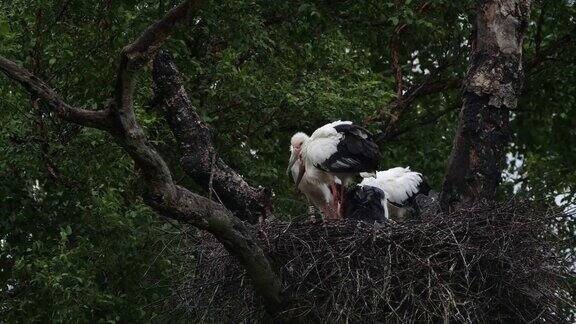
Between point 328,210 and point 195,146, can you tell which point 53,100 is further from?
point 328,210

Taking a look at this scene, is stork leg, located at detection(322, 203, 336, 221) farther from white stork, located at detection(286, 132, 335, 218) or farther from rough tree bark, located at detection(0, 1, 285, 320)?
rough tree bark, located at detection(0, 1, 285, 320)

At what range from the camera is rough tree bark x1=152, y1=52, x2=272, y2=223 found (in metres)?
9.19

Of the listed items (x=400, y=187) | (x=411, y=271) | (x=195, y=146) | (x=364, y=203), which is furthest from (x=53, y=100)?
(x=400, y=187)

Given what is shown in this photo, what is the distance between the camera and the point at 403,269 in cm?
823

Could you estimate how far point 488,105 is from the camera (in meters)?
9.40

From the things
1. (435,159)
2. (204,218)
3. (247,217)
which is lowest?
(435,159)

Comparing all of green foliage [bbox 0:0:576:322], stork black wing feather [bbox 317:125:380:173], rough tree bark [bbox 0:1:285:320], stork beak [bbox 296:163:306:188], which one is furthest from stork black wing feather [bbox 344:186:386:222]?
rough tree bark [bbox 0:1:285:320]

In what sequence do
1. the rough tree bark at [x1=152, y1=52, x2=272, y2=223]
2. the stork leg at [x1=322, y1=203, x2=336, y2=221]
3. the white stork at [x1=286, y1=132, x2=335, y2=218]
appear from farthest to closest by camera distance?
the white stork at [x1=286, y1=132, x2=335, y2=218] < the stork leg at [x1=322, y1=203, x2=336, y2=221] < the rough tree bark at [x1=152, y1=52, x2=272, y2=223]

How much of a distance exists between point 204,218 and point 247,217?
1.86m

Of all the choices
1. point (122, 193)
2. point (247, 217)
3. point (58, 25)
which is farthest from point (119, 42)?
point (247, 217)

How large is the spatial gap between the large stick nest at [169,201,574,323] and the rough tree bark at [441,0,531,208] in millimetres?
738

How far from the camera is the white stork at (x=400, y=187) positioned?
1158 centimetres

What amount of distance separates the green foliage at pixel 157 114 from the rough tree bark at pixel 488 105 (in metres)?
0.43

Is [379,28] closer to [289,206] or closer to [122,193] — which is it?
[289,206]
